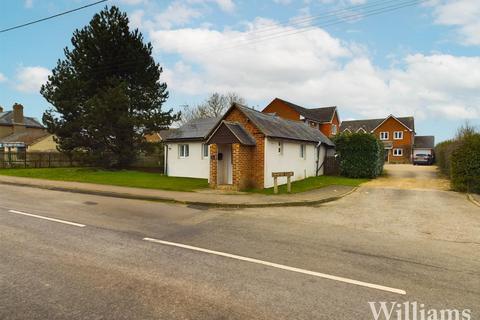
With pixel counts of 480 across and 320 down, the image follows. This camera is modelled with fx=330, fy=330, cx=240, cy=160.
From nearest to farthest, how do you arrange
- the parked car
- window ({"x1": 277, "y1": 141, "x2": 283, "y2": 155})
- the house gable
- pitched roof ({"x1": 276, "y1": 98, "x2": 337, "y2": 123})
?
window ({"x1": 277, "y1": 141, "x2": 283, "y2": 155}) < the parked car < the house gable < pitched roof ({"x1": 276, "y1": 98, "x2": 337, "y2": 123})

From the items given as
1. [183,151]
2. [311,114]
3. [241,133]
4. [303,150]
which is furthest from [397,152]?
[241,133]

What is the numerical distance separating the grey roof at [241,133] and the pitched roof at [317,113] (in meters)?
32.2

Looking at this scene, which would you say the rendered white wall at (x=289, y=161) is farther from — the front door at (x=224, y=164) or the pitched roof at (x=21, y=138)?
the pitched roof at (x=21, y=138)

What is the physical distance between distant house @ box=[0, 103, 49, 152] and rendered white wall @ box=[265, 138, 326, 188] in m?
44.4

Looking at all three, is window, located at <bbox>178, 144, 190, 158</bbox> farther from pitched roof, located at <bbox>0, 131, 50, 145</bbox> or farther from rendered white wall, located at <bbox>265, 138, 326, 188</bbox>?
pitched roof, located at <bbox>0, 131, 50, 145</bbox>

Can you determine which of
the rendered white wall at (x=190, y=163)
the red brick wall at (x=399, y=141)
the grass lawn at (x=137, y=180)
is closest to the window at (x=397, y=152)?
the red brick wall at (x=399, y=141)

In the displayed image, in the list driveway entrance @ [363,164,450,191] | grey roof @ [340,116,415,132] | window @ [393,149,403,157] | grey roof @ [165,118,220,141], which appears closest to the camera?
driveway entrance @ [363,164,450,191]

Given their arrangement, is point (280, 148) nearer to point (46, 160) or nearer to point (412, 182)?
point (412, 182)

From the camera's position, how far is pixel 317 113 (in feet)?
178

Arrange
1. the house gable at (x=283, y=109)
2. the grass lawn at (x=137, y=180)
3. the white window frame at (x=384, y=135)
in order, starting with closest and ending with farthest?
the grass lawn at (x=137, y=180)
the house gable at (x=283, y=109)
the white window frame at (x=384, y=135)

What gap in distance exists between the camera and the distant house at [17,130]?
50406mm

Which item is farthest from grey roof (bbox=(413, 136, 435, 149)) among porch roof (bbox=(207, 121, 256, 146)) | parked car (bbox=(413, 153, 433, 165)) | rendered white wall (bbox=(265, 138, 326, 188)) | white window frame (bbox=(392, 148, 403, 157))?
porch roof (bbox=(207, 121, 256, 146))

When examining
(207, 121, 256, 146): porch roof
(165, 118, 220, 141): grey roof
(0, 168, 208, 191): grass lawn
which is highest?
(165, 118, 220, 141): grey roof

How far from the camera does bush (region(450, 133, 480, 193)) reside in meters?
16.4
